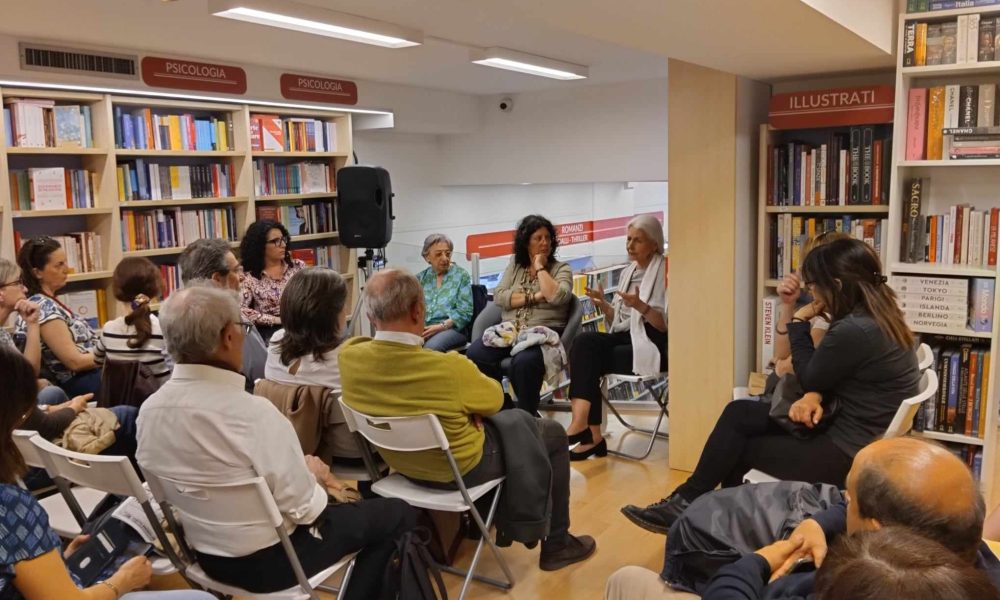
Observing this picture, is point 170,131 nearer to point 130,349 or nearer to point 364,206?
point 364,206

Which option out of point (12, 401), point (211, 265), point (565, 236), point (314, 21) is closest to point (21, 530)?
point (12, 401)

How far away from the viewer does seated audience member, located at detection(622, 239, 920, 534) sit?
2803 mm

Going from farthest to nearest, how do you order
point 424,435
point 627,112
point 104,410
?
point 627,112 < point 104,410 < point 424,435

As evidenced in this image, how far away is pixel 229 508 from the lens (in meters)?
2.14

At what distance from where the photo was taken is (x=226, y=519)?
2166 millimetres

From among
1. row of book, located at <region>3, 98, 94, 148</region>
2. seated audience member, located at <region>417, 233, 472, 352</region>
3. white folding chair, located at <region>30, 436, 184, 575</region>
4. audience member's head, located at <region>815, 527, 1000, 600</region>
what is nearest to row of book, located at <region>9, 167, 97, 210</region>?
row of book, located at <region>3, 98, 94, 148</region>

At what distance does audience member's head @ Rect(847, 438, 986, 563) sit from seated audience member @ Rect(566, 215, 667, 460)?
2.90 m

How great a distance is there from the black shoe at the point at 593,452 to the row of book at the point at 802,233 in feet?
4.42

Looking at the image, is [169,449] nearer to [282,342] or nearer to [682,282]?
[282,342]

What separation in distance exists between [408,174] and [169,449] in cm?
689

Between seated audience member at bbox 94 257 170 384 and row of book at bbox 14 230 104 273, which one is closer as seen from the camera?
seated audience member at bbox 94 257 170 384

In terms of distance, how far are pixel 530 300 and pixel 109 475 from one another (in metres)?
3.08

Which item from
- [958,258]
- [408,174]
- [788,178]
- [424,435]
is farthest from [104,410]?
[408,174]

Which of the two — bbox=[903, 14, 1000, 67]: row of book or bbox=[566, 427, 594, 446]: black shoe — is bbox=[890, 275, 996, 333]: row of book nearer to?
bbox=[903, 14, 1000, 67]: row of book
